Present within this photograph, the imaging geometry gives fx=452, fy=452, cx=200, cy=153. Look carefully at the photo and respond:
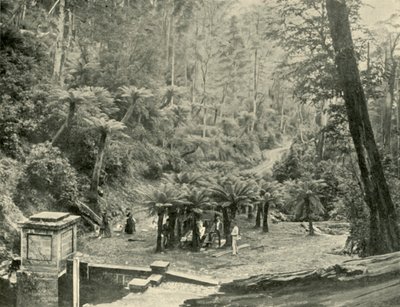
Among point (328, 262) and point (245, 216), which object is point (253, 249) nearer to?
point (328, 262)

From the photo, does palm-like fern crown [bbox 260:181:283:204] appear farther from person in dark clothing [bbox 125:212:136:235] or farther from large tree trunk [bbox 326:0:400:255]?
large tree trunk [bbox 326:0:400:255]

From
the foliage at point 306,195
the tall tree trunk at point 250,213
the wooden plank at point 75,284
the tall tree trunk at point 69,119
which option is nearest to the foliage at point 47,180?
the tall tree trunk at point 69,119

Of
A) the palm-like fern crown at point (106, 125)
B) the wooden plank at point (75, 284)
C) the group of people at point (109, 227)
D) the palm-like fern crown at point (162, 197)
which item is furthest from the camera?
the palm-like fern crown at point (106, 125)

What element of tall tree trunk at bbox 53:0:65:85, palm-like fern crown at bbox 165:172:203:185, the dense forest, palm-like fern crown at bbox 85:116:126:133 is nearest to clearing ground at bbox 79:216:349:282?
the dense forest

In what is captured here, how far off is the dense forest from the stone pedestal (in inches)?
98.8

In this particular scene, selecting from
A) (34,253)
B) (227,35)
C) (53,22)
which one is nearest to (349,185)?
(34,253)

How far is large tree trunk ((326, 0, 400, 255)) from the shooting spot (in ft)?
20.5

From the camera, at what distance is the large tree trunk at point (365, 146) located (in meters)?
6.25

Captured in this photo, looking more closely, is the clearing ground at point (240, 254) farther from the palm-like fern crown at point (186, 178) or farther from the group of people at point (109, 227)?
the palm-like fern crown at point (186, 178)

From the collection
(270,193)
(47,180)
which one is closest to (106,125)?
(47,180)

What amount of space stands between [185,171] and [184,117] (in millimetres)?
8016

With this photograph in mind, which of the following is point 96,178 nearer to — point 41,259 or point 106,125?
point 106,125

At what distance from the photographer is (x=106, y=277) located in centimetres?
735

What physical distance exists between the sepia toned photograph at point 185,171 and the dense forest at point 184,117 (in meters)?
0.05
